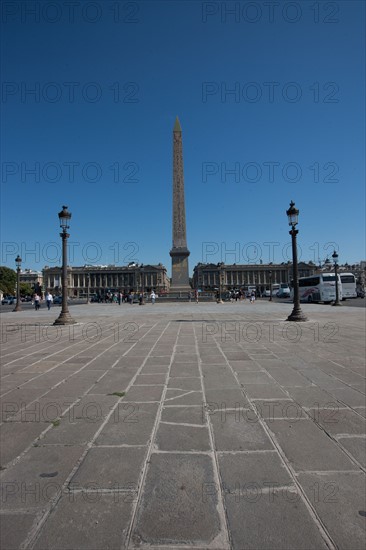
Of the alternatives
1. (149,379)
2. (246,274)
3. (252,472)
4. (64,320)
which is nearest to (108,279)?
(246,274)

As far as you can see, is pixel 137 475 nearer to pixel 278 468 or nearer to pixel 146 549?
pixel 146 549

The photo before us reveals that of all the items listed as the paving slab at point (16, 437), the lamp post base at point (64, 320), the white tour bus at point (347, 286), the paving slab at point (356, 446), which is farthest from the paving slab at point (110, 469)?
the white tour bus at point (347, 286)

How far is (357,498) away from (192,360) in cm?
476

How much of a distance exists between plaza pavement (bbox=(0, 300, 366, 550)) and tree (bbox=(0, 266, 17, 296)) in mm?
106376

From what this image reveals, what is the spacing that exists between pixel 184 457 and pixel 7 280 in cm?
11598

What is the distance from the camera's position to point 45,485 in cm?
255

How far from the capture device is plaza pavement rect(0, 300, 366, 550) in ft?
6.84

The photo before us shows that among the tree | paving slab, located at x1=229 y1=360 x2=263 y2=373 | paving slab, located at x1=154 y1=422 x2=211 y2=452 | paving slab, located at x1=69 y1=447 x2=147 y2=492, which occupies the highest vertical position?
the tree

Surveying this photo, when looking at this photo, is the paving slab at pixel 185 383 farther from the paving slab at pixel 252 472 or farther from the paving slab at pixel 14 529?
the paving slab at pixel 14 529

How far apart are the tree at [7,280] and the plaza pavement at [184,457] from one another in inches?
4188

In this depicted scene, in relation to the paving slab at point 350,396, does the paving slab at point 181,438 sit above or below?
above

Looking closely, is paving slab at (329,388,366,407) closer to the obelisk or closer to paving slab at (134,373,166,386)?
paving slab at (134,373,166,386)

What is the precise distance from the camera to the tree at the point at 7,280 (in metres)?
103

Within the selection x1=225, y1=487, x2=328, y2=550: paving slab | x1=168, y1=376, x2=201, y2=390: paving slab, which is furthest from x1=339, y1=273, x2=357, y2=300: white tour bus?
x1=225, y1=487, x2=328, y2=550: paving slab
